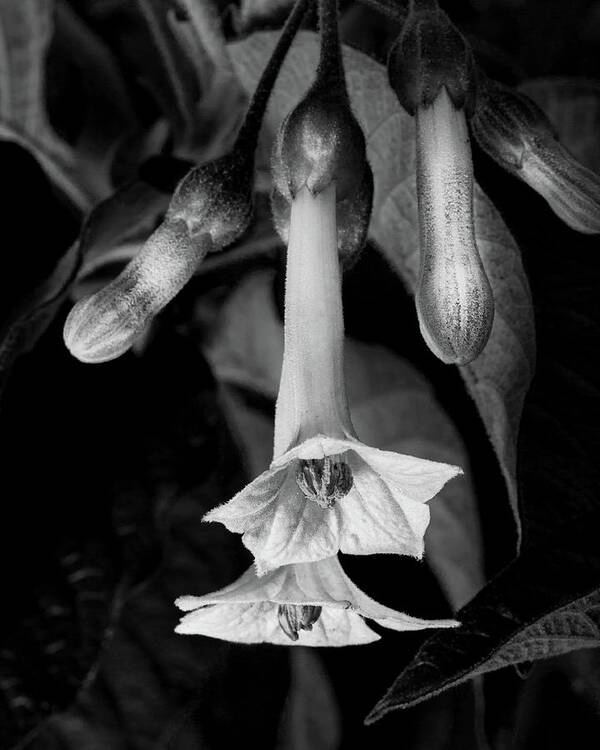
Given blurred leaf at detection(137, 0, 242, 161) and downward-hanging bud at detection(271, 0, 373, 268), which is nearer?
downward-hanging bud at detection(271, 0, 373, 268)

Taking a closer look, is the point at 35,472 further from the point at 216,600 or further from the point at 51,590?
the point at 216,600

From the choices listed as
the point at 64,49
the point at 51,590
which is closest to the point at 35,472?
the point at 51,590

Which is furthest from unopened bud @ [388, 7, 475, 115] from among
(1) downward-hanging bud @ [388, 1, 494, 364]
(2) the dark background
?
(2) the dark background

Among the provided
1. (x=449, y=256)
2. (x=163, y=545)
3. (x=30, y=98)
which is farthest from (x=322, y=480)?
(x=30, y=98)

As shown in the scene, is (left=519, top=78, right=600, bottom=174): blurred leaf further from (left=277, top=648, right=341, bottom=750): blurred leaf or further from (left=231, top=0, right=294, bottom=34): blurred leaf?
(left=277, top=648, right=341, bottom=750): blurred leaf

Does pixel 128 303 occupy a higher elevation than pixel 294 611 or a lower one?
higher

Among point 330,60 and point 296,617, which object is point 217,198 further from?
point 296,617

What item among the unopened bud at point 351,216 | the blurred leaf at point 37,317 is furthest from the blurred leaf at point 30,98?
the unopened bud at point 351,216
